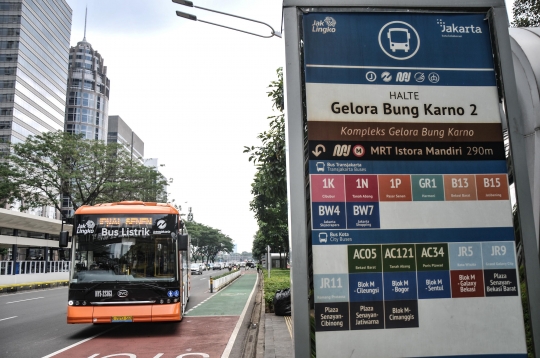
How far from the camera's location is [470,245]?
2734 millimetres

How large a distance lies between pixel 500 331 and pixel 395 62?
1722mm

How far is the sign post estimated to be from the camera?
2.62 metres

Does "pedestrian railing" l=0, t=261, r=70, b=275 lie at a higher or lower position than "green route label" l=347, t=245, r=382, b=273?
lower

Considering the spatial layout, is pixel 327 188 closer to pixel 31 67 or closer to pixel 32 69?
pixel 31 67

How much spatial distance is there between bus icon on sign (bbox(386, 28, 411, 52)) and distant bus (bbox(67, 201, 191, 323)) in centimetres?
878

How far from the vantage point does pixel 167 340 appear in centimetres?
1046

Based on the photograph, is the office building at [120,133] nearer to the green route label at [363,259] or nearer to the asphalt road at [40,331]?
the asphalt road at [40,331]

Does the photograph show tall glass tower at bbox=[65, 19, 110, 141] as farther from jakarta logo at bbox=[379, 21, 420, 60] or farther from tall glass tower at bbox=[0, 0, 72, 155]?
jakarta logo at bbox=[379, 21, 420, 60]

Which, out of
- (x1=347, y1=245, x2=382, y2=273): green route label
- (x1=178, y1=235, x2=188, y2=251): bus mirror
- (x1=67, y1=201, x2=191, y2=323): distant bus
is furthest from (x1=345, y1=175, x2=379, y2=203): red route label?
(x1=178, y1=235, x2=188, y2=251): bus mirror

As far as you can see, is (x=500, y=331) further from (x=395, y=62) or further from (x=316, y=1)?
(x=316, y=1)

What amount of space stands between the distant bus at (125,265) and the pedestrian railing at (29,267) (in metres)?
21.8

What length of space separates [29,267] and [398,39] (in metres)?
35.2

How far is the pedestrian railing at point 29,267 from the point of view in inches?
1130

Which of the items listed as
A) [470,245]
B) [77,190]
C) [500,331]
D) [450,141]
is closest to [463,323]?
[500,331]
